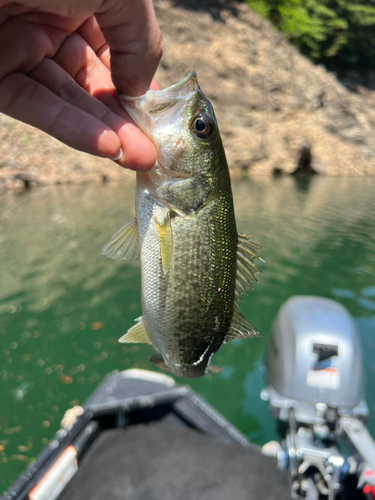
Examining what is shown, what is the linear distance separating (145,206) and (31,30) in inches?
36.0

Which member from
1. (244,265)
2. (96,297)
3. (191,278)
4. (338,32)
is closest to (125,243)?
(191,278)

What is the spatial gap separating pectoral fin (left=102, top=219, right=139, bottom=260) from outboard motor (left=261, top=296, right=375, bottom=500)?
233cm

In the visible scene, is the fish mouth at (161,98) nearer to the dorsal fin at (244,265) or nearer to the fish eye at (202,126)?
the fish eye at (202,126)

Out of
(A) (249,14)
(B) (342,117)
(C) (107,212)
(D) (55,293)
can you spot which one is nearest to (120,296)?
(D) (55,293)

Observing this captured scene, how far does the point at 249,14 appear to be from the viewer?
79.9 ft

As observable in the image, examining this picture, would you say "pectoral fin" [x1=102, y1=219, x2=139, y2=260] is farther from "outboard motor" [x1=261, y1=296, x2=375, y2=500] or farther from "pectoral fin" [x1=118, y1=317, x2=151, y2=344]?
"outboard motor" [x1=261, y1=296, x2=375, y2=500]

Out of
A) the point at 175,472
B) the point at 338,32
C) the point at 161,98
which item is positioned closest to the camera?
the point at 161,98

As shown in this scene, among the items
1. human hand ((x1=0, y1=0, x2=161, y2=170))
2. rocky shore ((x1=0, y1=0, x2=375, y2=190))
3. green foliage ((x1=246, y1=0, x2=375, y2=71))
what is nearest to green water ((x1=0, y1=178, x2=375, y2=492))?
human hand ((x1=0, y1=0, x2=161, y2=170))

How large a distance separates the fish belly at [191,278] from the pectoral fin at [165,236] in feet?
0.07

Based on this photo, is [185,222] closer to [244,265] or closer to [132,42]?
[244,265]

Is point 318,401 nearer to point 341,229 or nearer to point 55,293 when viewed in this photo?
point 55,293

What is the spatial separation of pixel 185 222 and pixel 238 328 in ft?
1.87

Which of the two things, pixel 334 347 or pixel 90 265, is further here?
pixel 90 265

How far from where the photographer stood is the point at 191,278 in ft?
5.56
